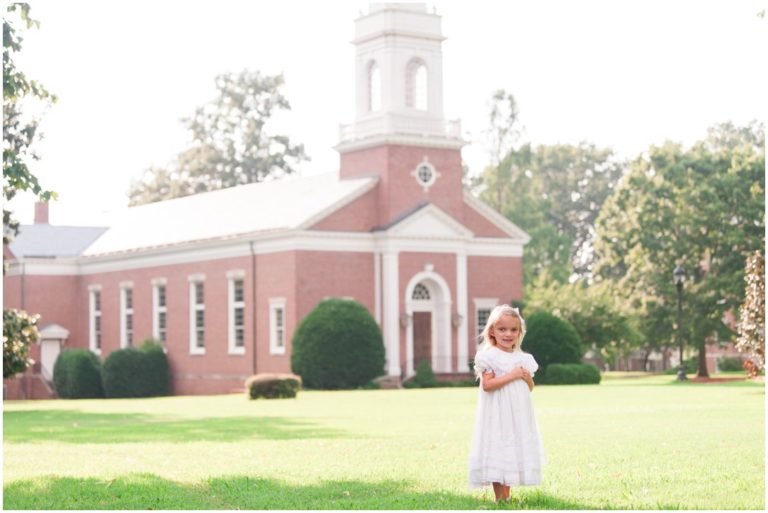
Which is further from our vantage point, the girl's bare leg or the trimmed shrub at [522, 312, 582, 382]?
the trimmed shrub at [522, 312, 582, 382]

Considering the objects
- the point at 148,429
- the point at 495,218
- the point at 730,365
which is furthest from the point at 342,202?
the point at 148,429

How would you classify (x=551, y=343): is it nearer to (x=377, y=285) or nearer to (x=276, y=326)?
(x=377, y=285)

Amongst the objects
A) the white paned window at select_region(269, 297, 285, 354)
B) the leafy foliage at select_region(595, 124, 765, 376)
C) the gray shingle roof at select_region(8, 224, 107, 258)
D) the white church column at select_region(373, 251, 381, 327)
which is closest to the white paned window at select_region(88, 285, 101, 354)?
the gray shingle roof at select_region(8, 224, 107, 258)

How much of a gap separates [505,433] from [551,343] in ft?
124

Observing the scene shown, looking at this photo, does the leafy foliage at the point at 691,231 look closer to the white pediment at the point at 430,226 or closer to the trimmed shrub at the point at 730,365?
the white pediment at the point at 430,226

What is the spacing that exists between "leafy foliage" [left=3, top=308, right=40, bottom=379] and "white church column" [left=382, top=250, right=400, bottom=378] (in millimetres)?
18212

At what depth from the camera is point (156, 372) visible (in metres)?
56.7

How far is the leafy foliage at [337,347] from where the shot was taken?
4750 cm

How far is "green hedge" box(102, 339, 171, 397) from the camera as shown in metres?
55.7

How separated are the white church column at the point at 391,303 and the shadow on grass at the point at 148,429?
18741 millimetres

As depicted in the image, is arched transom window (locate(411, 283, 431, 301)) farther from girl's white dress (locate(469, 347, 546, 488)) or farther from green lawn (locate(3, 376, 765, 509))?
girl's white dress (locate(469, 347, 546, 488))

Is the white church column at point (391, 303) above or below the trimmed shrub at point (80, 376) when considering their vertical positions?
above


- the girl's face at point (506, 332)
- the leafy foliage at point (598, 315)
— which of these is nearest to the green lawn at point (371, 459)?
the girl's face at point (506, 332)

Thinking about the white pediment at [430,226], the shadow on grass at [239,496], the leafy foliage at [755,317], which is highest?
the white pediment at [430,226]
